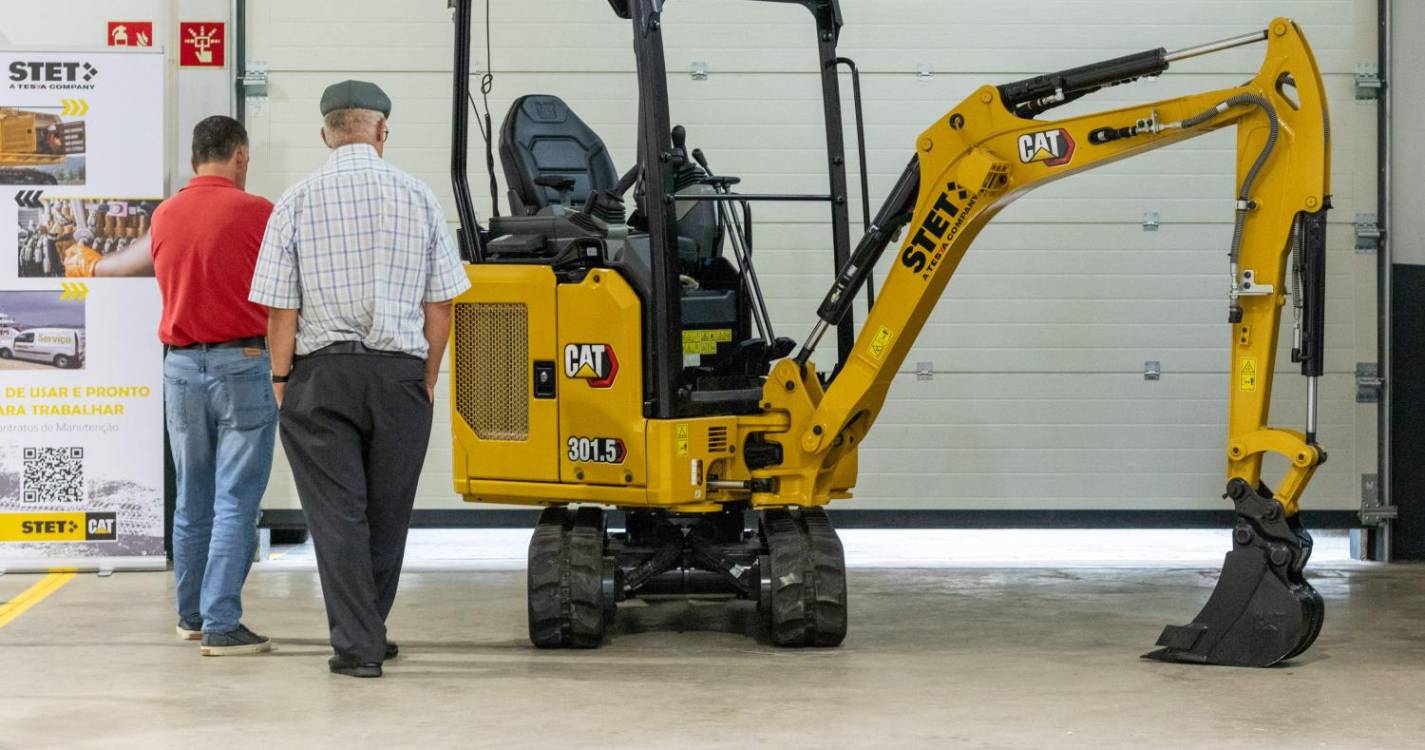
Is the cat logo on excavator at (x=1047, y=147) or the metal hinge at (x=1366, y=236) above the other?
the cat logo on excavator at (x=1047, y=147)

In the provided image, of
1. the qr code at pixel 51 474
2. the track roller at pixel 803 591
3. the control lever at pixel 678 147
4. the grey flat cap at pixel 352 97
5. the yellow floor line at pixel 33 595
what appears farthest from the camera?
the qr code at pixel 51 474

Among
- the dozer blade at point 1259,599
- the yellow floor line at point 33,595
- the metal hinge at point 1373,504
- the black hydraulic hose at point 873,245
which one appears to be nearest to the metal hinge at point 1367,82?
the metal hinge at point 1373,504

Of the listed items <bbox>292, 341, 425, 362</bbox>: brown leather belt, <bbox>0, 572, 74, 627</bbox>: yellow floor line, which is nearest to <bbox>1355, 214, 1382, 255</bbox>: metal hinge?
<bbox>292, 341, 425, 362</bbox>: brown leather belt

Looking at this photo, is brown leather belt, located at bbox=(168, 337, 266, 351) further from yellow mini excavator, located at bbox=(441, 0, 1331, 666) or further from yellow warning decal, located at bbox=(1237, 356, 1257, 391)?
yellow warning decal, located at bbox=(1237, 356, 1257, 391)

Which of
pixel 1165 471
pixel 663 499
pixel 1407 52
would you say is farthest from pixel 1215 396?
pixel 663 499

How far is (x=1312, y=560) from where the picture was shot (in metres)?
10.3

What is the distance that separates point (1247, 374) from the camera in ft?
22.9

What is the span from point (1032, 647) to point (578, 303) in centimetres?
230

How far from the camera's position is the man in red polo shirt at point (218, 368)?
698cm

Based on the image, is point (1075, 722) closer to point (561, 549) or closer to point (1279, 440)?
point (1279, 440)

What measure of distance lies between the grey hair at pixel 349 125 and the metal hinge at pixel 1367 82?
611 cm

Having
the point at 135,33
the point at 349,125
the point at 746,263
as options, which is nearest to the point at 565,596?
the point at 746,263

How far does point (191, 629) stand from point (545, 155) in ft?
8.18

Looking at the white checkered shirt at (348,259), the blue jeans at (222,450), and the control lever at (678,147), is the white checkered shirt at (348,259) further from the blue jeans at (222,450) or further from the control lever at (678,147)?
the control lever at (678,147)
